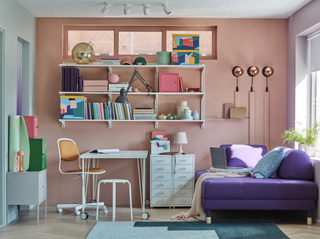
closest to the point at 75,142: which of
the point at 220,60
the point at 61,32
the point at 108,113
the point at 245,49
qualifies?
the point at 108,113

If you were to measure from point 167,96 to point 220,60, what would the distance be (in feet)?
3.20

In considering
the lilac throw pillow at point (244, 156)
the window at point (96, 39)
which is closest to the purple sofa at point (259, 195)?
the lilac throw pillow at point (244, 156)

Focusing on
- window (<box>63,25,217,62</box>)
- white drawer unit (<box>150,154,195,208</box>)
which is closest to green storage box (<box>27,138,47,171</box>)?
white drawer unit (<box>150,154,195,208</box>)

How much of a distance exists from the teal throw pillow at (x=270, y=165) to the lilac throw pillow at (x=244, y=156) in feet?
1.59

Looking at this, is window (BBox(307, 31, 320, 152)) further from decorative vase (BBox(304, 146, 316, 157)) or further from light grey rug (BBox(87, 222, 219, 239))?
light grey rug (BBox(87, 222, 219, 239))

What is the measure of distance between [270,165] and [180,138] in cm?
132

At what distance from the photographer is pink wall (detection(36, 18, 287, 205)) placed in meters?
5.08

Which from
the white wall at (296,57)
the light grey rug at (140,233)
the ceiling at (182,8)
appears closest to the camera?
A: the light grey rug at (140,233)

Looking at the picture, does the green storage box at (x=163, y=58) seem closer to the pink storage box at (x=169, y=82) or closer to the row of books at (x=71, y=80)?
the pink storage box at (x=169, y=82)

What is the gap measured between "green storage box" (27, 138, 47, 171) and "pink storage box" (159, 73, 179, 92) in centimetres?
181

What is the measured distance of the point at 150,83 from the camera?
5117 millimetres

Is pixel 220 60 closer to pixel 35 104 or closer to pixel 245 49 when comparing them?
pixel 245 49

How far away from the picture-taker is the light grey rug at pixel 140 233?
3.46m

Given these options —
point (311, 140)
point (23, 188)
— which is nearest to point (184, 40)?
point (311, 140)
